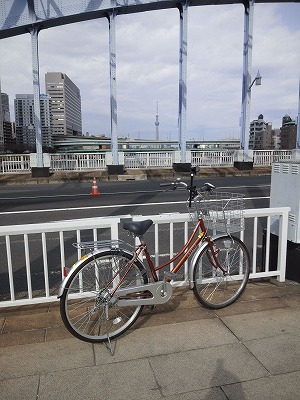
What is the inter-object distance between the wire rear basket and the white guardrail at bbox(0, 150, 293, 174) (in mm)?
18096

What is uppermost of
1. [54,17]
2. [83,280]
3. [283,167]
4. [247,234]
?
[54,17]

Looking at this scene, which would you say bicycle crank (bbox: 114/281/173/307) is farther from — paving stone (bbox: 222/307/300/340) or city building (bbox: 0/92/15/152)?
city building (bbox: 0/92/15/152)

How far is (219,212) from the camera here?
3.20m

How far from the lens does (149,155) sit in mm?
22000

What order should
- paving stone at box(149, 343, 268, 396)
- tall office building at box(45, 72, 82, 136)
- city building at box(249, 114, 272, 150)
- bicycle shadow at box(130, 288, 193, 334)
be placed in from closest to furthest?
paving stone at box(149, 343, 268, 396) → bicycle shadow at box(130, 288, 193, 334) → tall office building at box(45, 72, 82, 136) → city building at box(249, 114, 272, 150)

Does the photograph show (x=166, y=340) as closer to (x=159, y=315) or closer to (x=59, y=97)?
(x=159, y=315)

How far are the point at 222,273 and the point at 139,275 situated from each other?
108cm

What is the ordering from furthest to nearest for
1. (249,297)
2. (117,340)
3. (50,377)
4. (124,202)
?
(124,202) < (249,297) < (117,340) < (50,377)

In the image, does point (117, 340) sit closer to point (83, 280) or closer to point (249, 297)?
point (83, 280)

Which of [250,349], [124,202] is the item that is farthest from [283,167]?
[124,202]

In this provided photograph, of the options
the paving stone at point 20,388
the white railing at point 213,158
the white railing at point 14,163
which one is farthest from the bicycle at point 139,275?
the white railing at point 213,158

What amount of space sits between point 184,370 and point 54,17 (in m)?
21.2

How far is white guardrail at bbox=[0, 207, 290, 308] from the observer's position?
3.12 m

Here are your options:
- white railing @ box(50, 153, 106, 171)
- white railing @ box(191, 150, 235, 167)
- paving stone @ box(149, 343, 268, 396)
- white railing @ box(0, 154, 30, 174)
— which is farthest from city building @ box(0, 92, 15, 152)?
paving stone @ box(149, 343, 268, 396)
